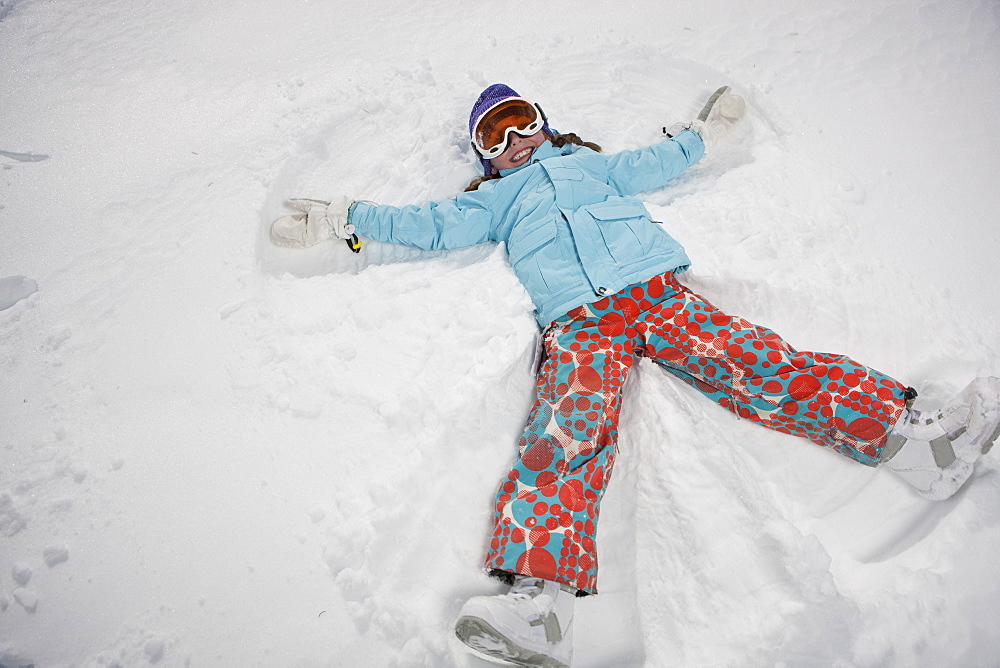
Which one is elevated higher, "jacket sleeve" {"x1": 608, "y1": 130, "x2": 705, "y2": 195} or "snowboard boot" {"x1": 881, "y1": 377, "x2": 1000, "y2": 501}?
"jacket sleeve" {"x1": 608, "y1": 130, "x2": 705, "y2": 195}

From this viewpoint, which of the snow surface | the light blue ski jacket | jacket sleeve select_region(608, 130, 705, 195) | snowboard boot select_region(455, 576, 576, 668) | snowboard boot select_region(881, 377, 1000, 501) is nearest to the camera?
snowboard boot select_region(455, 576, 576, 668)

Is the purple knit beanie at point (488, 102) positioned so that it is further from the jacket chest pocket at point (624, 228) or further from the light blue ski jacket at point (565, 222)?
the jacket chest pocket at point (624, 228)

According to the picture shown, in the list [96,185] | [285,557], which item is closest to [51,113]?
[96,185]

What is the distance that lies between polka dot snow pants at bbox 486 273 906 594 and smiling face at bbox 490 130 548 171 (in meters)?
0.80

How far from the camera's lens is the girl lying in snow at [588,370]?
1.56 m

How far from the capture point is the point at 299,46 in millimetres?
2723

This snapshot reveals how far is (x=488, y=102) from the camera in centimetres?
244

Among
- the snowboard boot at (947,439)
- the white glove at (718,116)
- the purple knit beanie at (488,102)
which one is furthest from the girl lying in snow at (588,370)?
the white glove at (718,116)

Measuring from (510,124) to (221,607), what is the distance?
203 cm

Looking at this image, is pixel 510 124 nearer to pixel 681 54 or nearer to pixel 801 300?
pixel 681 54

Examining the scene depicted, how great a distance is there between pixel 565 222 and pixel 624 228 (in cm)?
22

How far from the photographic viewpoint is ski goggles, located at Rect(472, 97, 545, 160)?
2.39 metres

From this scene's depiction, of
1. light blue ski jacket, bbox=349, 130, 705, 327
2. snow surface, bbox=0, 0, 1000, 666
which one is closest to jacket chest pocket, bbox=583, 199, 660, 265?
light blue ski jacket, bbox=349, 130, 705, 327

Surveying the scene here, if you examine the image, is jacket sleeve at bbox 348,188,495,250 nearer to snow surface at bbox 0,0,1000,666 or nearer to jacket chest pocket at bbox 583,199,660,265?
snow surface at bbox 0,0,1000,666
